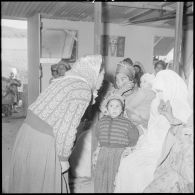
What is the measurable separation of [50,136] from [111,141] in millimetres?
824

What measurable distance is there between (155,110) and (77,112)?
2.71ft

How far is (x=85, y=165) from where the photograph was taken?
3.32 metres

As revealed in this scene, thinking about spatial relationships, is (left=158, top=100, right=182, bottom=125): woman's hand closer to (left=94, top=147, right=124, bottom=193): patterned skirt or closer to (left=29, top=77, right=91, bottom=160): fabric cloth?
(left=94, top=147, right=124, bottom=193): patterned skirt

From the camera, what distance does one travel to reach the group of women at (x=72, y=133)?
76.1 inches

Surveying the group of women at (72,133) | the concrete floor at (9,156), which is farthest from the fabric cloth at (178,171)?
the concrete floor at (9,156)

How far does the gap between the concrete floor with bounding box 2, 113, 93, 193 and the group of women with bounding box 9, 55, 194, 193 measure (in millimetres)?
981

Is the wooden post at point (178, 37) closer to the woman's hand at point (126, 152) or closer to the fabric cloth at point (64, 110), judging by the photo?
the woman's hand at point (126, 152)

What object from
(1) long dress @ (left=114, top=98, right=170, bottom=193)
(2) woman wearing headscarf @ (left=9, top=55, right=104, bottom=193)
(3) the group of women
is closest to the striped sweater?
(1) long dress @ (left=114, top=98, right=170, bottom=193)

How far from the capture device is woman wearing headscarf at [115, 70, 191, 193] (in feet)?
7.45

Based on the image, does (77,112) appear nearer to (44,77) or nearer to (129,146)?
(129,146)

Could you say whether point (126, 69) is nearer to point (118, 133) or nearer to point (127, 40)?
point (118, 133)

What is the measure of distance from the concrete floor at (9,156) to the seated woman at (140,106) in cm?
109

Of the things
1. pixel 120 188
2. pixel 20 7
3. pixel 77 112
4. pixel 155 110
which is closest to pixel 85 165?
pixel 120 188

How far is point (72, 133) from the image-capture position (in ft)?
6.30
